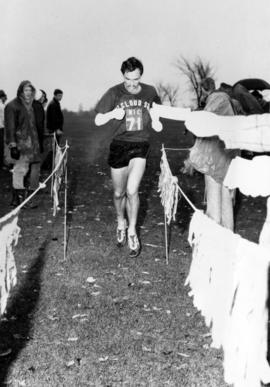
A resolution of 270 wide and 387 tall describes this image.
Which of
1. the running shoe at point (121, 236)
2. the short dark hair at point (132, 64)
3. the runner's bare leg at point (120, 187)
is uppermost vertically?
the short dark hair at point (132, 64)

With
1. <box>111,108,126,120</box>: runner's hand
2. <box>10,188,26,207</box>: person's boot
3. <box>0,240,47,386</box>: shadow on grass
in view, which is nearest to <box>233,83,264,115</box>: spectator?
<box>111,108,126,120</box>: runner's hand

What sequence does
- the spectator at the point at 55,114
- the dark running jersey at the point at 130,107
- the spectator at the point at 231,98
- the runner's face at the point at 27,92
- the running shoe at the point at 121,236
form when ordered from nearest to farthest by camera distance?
the spectator at the point at 231,98, the dark running jersey at the point at 130,107, the running shoe at the point at 121,236, the runner's face at the point at 27,92, the spectator at the point at 55,114

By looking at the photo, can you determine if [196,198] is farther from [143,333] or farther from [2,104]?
[143,333]

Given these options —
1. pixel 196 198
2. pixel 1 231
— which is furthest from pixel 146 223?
pixel 1 231

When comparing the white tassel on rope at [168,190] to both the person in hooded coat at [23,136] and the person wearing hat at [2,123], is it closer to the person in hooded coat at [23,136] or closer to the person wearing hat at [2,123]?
the person in hooded coat at [23,136]

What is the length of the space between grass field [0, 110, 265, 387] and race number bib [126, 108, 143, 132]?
1.04 feet

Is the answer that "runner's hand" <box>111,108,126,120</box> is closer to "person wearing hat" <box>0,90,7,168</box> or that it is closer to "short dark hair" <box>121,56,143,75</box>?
"short dark hair" <box>121,56,143,75</box>

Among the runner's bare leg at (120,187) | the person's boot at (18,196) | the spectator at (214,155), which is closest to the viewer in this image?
the spectator at (214,155)

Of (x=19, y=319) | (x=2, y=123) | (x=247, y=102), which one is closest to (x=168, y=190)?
(x=247, y=102)

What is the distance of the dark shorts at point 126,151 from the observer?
7.40 metres

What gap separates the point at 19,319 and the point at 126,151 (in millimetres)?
2856

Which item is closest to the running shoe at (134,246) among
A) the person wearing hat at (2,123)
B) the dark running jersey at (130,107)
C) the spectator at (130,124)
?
the spectator at (130,124)

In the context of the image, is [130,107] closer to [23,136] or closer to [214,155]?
[214,155]

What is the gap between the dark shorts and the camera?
7402 millimetres
